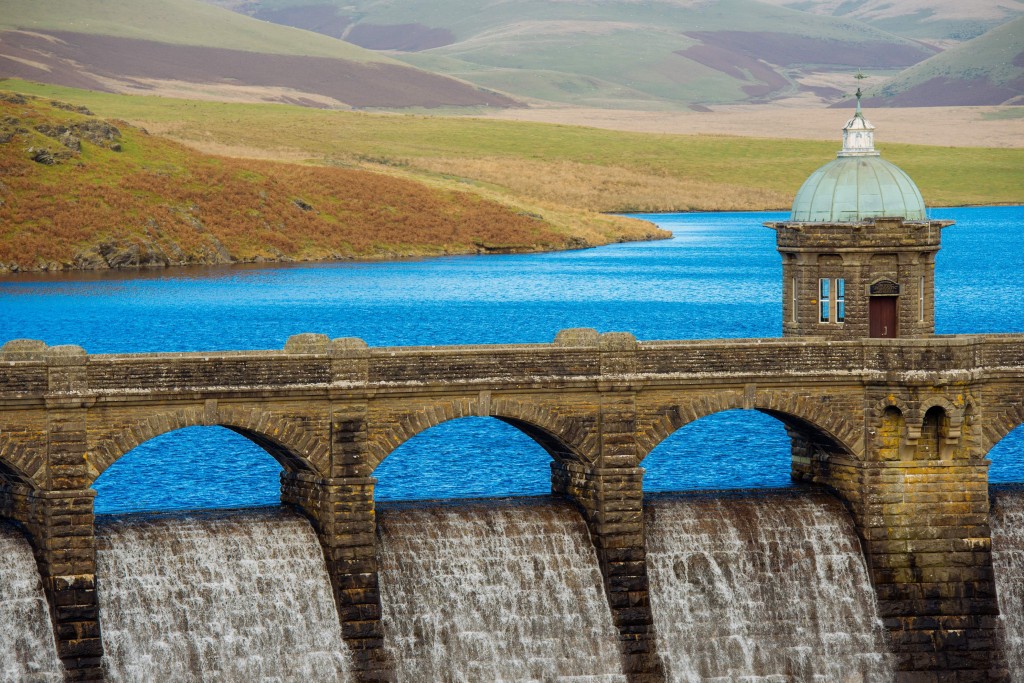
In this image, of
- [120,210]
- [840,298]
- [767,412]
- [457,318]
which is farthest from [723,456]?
[120,210]

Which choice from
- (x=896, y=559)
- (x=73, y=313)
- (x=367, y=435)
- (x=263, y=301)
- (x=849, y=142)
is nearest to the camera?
(x=367, y=435)

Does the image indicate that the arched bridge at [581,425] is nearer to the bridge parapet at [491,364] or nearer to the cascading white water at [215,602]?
the bridge parapet at [491,364]

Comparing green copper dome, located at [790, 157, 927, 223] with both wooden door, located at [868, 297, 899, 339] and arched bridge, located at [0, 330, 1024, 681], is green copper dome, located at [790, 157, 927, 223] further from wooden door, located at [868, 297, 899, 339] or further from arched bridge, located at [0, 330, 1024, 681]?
arched bridge, located at [0, 330, 1024, 681]

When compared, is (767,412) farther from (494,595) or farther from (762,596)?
(494,595)

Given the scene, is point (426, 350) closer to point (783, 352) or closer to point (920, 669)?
point (783, 352)

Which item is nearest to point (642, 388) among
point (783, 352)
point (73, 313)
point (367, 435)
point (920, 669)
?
point (783, 352)

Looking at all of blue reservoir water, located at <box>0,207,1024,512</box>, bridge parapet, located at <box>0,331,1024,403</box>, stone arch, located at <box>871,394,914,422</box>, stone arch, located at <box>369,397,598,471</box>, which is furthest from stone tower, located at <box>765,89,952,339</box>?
blue reservoir water, located at <box>0,207,1024,512</box>
